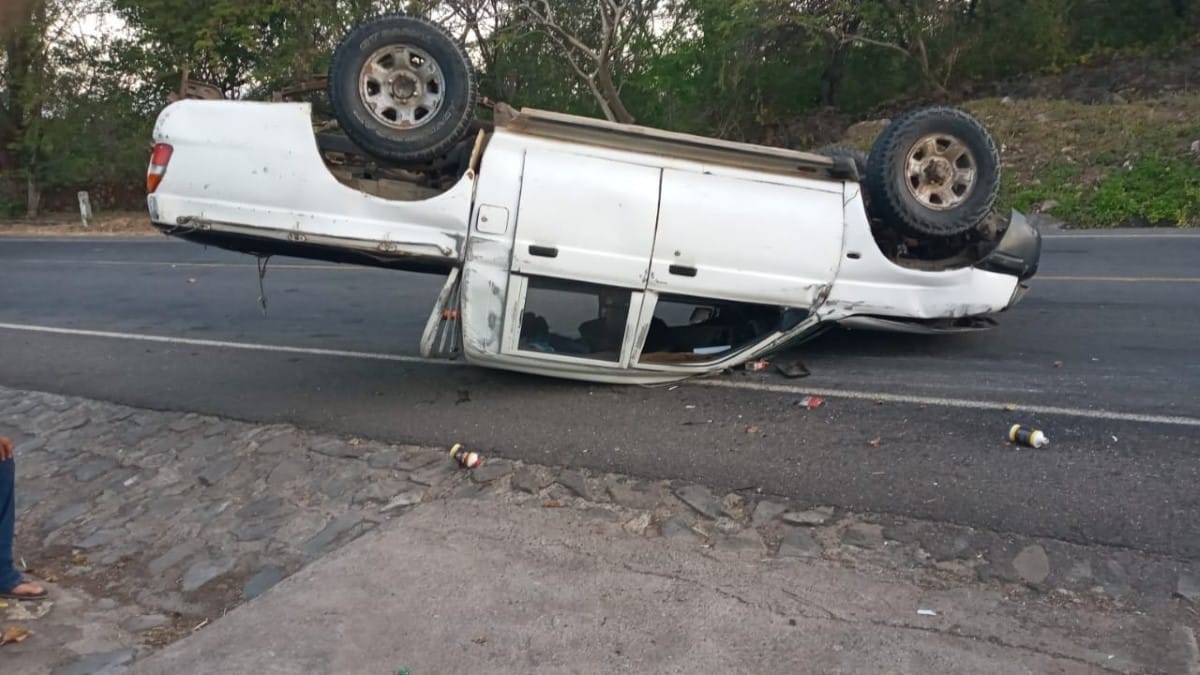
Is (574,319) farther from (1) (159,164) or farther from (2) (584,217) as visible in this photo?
(1) (159,164)

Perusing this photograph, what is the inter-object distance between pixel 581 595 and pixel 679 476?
4.38 ft

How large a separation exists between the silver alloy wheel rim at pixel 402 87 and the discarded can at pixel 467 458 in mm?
2142

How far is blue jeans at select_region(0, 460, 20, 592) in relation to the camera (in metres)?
5.50

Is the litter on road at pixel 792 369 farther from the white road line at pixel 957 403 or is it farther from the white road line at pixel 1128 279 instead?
the white road line at pixel 1128 279

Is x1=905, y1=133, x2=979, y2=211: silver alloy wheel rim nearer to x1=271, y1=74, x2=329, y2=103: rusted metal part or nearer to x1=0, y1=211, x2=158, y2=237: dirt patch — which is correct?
x1=271, y1=74, x2=329, y2=103: rusted metal part

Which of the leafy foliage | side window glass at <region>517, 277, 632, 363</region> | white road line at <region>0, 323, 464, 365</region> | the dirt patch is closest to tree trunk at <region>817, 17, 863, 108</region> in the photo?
the leafy foliage

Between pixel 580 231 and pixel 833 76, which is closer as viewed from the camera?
pixel 580 231

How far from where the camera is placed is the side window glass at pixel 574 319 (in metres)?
6.96

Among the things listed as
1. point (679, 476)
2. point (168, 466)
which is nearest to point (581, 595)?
point (679, 476)

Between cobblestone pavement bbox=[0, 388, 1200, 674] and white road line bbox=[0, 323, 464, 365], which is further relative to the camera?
white road line bbox=[0, 323, 464, 365]

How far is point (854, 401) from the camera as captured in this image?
22.9ft

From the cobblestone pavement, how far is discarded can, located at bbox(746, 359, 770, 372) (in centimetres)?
204

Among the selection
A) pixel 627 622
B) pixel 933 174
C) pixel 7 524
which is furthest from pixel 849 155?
pixel 7 524

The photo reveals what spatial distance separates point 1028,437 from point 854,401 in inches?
50.6
